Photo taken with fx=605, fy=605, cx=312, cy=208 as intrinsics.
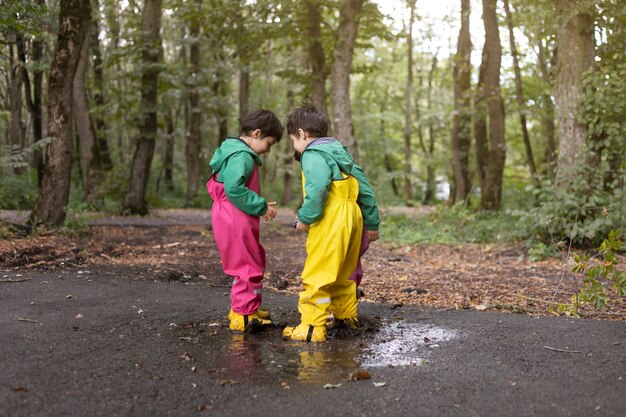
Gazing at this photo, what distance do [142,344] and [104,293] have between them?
6.47 feet

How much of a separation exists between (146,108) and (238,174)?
14152mm

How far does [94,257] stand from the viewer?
8.86 meters

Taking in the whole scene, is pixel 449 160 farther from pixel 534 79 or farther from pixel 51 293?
pixel 51 293

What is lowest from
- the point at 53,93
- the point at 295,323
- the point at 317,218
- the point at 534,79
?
the point at 295,323

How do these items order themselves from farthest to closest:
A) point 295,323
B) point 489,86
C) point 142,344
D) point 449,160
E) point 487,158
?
point 449,160 → point 487,158 → point 489,86 → point 295,323 → point 142,344

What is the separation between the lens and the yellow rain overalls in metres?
4.60

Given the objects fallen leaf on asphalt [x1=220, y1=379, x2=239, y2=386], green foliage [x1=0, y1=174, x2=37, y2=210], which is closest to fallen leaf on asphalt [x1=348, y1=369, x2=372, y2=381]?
fallen leaf on asphalt [x1=220, y1=379, x2=239, y2=386]

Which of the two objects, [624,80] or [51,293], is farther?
[624,80]

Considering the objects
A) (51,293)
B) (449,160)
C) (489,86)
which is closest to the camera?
(51,293)

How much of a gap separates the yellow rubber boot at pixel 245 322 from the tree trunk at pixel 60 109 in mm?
7055

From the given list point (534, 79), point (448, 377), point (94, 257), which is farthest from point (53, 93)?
point (534, 79)

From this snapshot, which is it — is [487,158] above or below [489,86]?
below

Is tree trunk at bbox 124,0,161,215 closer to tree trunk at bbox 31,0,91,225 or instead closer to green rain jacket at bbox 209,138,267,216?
tree trunk at bbox 31,0,91,225

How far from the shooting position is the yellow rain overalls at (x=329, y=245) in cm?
460
